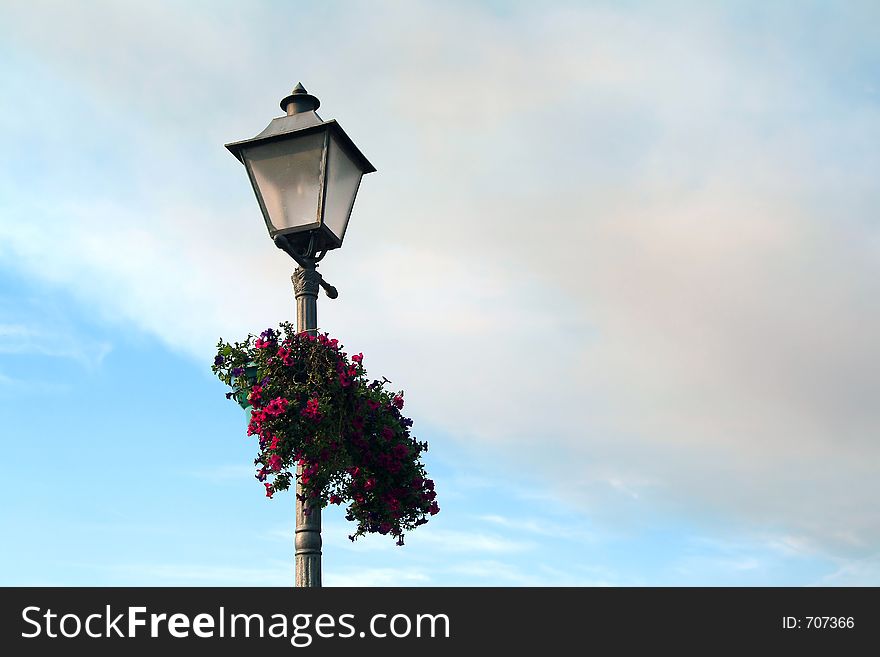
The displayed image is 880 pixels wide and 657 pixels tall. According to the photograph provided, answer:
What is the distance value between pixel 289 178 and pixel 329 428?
6.77 feet

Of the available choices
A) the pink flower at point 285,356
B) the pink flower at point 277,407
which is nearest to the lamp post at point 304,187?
the pink flower at point 285,356

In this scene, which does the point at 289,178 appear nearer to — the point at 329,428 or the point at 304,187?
the point at 304,187

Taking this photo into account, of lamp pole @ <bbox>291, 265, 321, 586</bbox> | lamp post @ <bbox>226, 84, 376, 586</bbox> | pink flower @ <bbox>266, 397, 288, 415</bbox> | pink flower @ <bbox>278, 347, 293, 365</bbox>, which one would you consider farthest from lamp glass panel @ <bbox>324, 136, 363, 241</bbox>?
pink flower @ <bbox>266, 397, 288, 415</bbox>

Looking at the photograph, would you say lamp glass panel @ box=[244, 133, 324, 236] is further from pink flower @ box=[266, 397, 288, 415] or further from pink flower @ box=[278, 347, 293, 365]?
pink flower @ box=[266, 397, 288, 415]

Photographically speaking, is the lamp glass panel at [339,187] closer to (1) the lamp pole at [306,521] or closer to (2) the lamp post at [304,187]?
(2) the lamp post at [304,187]

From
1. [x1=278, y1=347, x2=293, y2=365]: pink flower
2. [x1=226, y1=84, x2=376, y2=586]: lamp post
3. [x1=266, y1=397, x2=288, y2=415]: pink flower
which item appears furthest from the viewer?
[x1=226, y1=84, x2=376, y2=586]: lamp post

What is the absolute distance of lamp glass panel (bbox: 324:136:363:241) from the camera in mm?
8891

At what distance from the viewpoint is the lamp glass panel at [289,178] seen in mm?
8875

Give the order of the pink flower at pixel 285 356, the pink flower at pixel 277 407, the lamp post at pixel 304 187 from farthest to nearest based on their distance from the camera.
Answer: the lamp post at pixel 304 187 → the pink flower at pixel 285 356 → the pink flower at pixel 277 407

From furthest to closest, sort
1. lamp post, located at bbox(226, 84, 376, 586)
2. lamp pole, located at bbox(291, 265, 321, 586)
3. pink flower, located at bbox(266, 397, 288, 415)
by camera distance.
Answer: lamp post, located at bbox(226, 84, 376, 586) → pink flower, located at bbox(266, 397, 288, 415) → lamp pole, located at bbox(291, 265, 321, 586)
